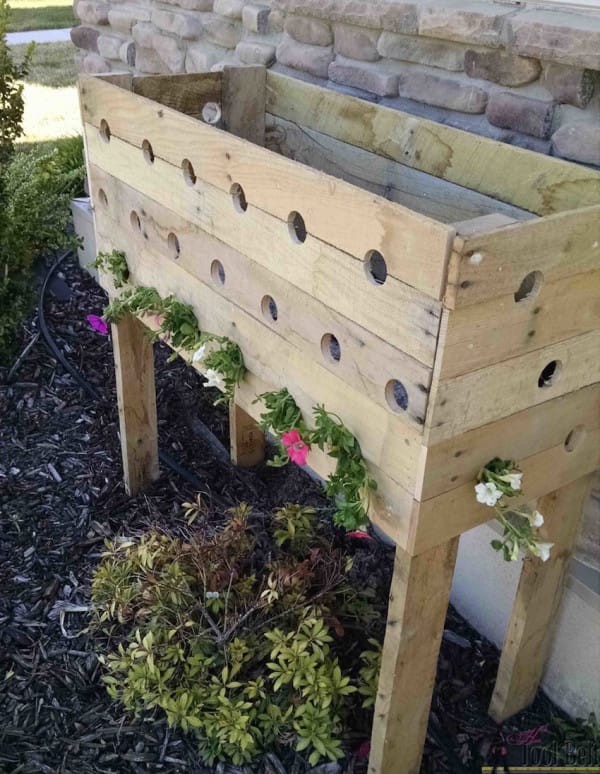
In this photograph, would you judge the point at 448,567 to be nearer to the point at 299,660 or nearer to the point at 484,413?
the point at 484,413

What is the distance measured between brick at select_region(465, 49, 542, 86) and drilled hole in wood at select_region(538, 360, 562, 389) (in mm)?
760

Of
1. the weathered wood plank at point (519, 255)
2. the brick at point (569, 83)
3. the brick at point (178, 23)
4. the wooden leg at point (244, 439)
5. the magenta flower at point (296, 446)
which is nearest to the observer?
the weathered wood plank at point (519, 255)

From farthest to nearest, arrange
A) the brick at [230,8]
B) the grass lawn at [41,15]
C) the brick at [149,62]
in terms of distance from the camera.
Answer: the grass lawn at [41,15] → the brick at [149,62] → the brick at [230,8]

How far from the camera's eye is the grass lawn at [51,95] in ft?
22.0

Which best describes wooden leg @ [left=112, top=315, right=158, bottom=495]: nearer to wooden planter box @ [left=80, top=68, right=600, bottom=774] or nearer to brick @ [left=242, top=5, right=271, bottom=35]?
wooden planter box @ [left=80, top=68, right=600, bottom=774]

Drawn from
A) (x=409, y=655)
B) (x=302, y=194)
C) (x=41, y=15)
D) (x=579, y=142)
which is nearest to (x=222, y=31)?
(x=579, y=142)

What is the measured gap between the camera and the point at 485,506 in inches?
60.5

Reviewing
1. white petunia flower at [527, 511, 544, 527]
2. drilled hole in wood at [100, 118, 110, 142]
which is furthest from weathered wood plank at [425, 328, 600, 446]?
drilled hole in wood at [100, 118, 110, 142]

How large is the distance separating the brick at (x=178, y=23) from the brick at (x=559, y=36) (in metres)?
1.57

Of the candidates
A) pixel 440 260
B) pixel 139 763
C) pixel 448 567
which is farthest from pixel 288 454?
pixel 139 763

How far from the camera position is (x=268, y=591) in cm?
213

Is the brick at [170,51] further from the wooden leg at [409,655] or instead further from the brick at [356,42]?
the wooden leg at [409,655]

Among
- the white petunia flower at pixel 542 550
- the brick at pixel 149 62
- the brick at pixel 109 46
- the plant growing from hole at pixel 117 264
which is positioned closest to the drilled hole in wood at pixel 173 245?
the plant growing from hole at pixel 117 264

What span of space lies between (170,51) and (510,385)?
2.45m
